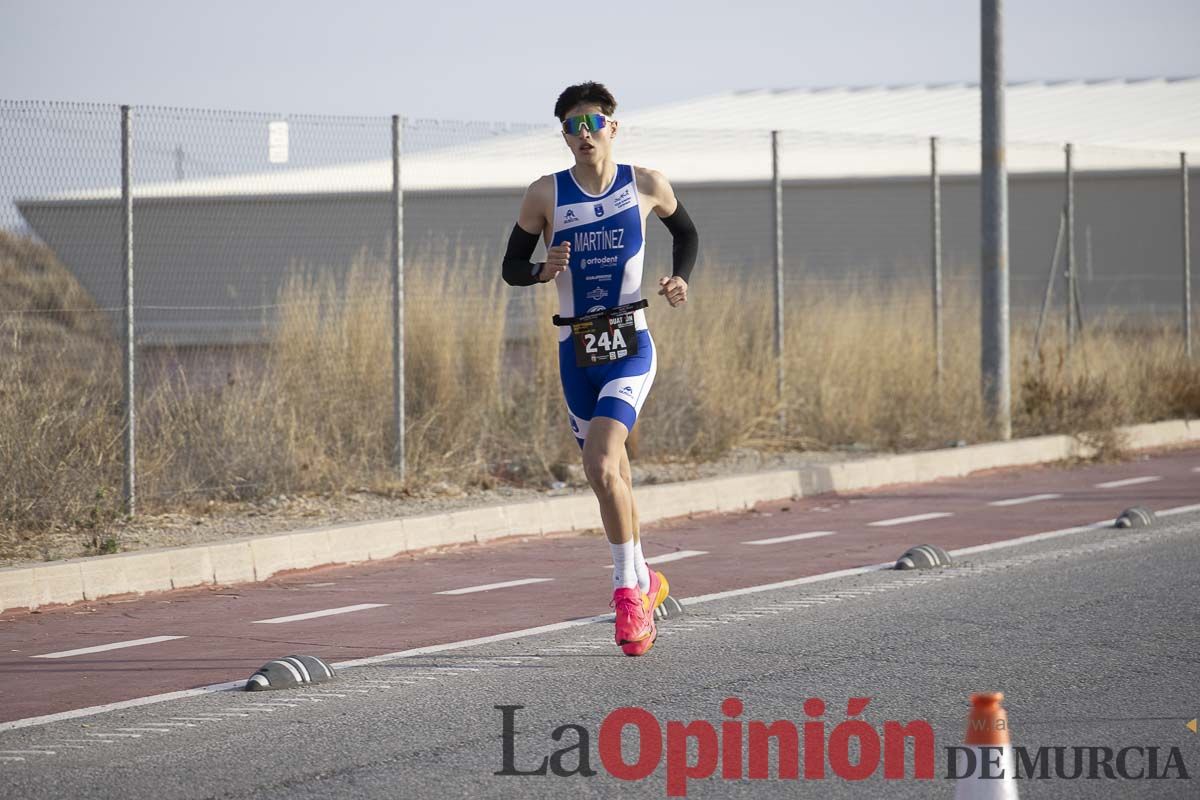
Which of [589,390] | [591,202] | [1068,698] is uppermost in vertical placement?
[591,202]

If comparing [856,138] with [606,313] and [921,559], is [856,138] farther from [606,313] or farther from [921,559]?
[606,313]

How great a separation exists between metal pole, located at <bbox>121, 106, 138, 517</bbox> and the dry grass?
0.14m

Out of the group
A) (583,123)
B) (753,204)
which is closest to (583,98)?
(583,123)

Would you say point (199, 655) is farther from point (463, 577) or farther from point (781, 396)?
point (781, 396)

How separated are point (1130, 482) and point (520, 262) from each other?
27.1 feet

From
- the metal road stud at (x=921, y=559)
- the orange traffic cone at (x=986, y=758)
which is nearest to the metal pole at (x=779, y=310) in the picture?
the metal road stud at (x=921, y=559)

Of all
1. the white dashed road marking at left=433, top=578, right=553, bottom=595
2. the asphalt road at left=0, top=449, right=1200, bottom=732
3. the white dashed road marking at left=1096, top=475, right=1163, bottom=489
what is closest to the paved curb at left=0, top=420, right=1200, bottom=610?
the asphalt road at left=0, top=449, right=1200, bottom=732

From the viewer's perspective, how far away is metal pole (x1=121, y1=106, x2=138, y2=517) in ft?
33.8

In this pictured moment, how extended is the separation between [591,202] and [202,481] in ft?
16.9

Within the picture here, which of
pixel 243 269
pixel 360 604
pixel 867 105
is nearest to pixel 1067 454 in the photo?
pixel 243 269

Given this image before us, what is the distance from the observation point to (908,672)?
253 inches

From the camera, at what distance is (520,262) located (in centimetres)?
720

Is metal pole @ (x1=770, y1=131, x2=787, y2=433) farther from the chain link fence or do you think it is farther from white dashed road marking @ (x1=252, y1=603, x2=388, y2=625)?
white dashed road marking @ (x1=252, y1=603, x2=388, y2=625)

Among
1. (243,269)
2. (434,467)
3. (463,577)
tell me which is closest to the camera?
(463,577)
